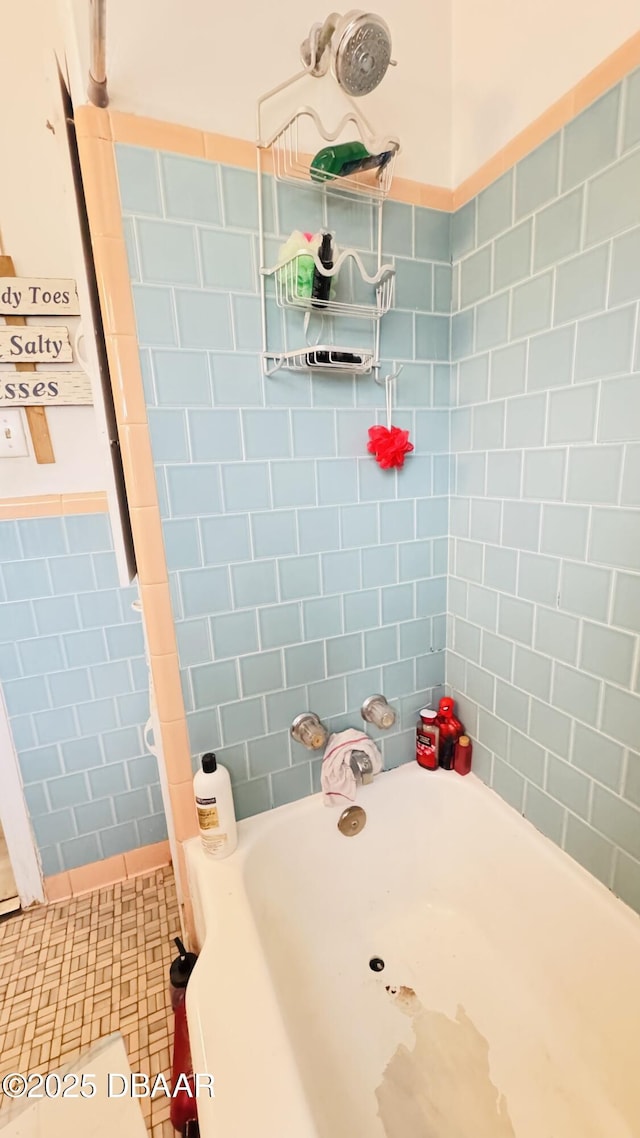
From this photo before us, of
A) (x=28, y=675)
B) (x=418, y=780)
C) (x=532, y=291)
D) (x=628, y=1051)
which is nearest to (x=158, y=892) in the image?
(x=28, y=675)

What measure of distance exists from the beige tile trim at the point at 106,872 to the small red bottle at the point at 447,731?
1102mm

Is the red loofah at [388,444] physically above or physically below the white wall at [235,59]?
below

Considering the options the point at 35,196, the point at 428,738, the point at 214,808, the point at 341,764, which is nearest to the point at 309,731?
the point at 341,764

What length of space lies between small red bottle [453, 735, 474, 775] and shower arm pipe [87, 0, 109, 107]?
5.57 ft

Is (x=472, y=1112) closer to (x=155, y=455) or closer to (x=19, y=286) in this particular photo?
(x=155, y=455)

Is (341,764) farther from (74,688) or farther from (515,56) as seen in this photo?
(515,56)

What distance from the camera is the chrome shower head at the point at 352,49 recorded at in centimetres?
75

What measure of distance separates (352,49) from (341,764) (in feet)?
5.04

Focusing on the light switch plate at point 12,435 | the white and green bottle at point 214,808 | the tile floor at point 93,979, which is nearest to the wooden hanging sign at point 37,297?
the light switch plate at point 12,435

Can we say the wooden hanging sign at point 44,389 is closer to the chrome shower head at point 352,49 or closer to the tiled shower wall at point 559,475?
the chrome shower head at point 352,49

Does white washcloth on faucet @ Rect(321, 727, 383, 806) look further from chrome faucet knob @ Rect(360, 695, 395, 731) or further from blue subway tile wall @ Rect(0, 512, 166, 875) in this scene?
blue subway tile wall @ Rect(0, 512, 166, 875)

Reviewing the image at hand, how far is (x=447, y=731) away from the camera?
144 cm

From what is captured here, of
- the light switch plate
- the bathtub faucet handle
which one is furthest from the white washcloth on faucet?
the light switch plate

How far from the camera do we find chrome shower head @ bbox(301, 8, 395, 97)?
748mm
